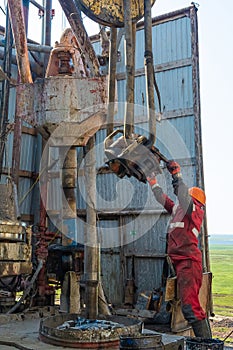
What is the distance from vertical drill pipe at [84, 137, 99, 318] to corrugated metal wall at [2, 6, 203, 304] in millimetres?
Answer: 3051

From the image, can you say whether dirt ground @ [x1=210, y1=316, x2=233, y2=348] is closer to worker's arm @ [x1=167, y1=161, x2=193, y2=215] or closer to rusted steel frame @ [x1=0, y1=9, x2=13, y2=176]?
worker's arm @ [x1=167, y1=161, x2=193, y2=215]

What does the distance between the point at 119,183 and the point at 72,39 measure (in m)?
4.11

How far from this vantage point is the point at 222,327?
23.8ft

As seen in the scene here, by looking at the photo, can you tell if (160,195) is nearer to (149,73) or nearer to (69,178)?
(69,178)

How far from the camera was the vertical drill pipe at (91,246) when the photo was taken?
320cm

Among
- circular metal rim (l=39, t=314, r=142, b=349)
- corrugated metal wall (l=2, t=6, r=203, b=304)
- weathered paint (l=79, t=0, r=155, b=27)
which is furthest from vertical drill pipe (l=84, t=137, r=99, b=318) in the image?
corrugated metal wall (l=2, t=6, r=203, b=304)

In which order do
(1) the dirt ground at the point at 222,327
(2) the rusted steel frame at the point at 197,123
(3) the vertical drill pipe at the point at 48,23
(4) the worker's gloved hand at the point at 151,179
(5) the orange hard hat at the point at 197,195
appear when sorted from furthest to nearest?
(3) the vertical drill pipe at the point at 48,23 → (2) the rusted steel frame at the point at 197,123 → (1) the dirt ground at the point at 222,327 → (5) the orange hard hat at the point at 197,195 → (4) the worker's gloved hand at the point at 151,179

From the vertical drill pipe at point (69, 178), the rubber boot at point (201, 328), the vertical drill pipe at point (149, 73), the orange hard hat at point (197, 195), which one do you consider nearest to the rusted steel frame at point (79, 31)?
the vertical drill pipe at point (69, 178)

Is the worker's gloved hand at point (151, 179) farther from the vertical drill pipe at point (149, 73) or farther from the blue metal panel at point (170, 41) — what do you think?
the blue metal panel at point (170, 41)

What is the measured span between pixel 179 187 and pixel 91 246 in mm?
953

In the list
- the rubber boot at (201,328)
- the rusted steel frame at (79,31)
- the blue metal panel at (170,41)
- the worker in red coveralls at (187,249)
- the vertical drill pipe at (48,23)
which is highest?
the vertical drill pipe at (48,23)

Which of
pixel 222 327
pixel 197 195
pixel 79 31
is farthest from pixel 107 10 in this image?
pixel 222 327

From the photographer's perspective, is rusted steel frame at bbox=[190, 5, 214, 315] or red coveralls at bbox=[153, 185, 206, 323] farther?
rusted steel frame at bbox=[190, 5, 214, 315]

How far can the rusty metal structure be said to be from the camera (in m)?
2.47
